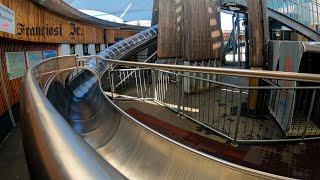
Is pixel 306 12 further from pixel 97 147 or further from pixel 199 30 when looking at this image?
pixel 97 147

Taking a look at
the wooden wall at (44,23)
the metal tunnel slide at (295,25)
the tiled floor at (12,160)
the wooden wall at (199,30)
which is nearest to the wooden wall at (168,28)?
the wooden wall at (199,30)

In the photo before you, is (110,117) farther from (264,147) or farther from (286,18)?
(286,18)

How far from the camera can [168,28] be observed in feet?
32.6

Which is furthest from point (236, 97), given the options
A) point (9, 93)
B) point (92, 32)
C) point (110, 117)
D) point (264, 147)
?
point (92, 32)

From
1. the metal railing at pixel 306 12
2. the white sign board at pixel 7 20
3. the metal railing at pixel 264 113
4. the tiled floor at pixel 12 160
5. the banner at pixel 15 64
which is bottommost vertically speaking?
the tiled floor at pixel 12 160

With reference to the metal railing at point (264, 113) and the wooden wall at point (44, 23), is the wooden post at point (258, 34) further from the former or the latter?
the wooden wall at point (44, 23)

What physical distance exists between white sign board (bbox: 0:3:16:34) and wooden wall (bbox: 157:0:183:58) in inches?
212

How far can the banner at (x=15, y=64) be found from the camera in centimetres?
639

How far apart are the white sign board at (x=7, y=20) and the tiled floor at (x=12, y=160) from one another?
8.40 ft

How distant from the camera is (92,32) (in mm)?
14305

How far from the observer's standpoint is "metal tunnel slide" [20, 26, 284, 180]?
570 mm

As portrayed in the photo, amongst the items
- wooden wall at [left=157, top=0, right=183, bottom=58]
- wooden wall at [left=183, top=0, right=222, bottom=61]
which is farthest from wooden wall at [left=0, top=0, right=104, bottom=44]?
wooden wall at [left=183, top=0, right=222, bottom=61]

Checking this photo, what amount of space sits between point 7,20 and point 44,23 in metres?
3.37

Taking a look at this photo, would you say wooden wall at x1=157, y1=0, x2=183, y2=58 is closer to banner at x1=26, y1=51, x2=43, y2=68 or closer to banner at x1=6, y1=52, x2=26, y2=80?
banner at x1=26, y1=51, x2=43, y2=68
